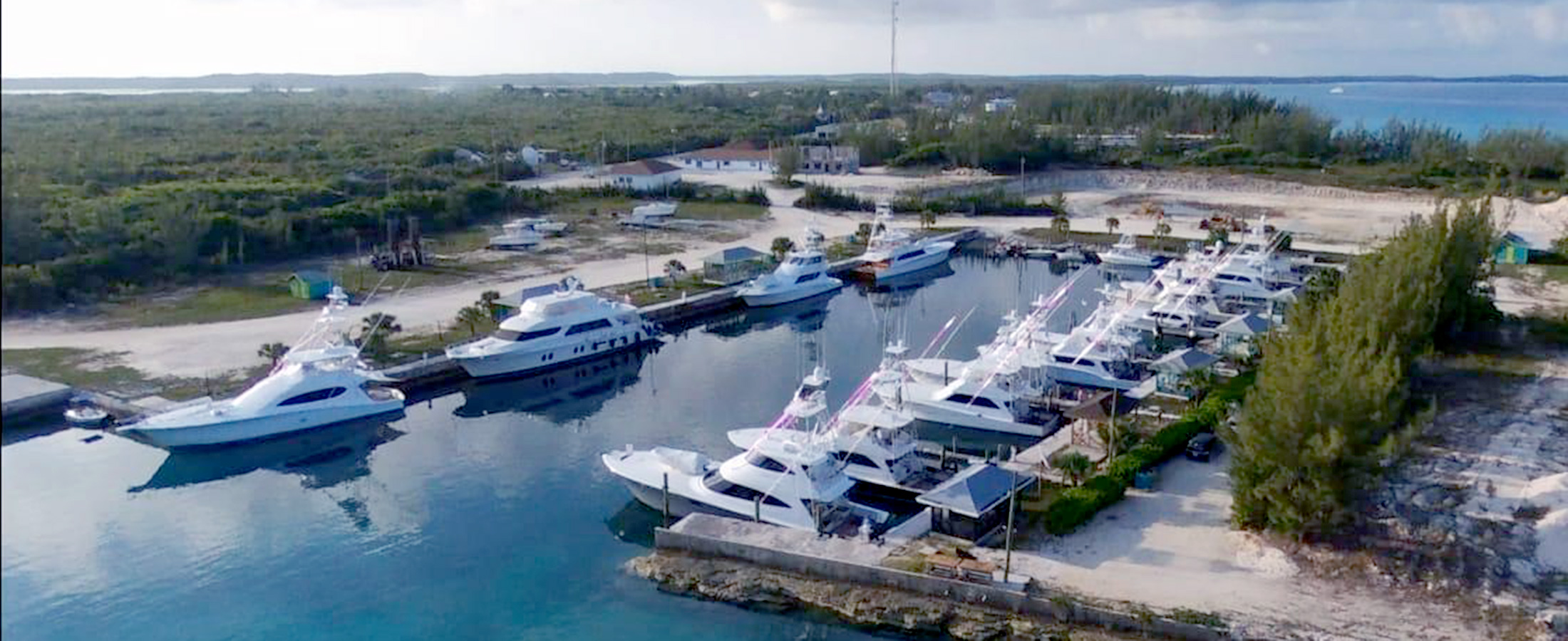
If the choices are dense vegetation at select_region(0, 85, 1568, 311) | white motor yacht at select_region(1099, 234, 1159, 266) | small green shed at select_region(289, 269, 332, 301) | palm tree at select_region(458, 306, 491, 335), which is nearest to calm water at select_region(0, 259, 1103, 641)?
palm tree at select_region(458, 306, 491, 335)

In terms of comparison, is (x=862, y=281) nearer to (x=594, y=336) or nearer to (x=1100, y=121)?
(x=594, y=336)

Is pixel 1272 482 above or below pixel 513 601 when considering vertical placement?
above

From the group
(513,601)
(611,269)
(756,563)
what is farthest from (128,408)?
(611,269)

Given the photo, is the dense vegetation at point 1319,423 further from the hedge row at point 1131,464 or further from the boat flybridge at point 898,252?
the boat flybridge at point 898,252

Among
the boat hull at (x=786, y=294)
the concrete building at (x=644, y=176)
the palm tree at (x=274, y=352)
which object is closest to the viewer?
the palm tree at (x=274, y=352)

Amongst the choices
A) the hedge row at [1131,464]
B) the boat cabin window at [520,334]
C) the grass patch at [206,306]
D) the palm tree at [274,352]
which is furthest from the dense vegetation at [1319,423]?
the grass patch at [206,306]

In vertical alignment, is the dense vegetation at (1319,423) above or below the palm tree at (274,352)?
above
